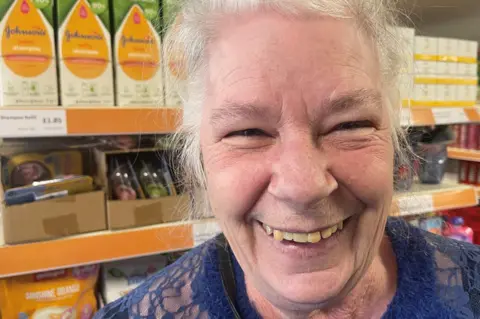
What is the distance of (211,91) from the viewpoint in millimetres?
614

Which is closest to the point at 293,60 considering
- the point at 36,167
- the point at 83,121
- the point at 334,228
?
the point at 334,228

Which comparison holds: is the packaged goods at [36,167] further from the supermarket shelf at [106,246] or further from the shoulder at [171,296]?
the shoulder at [171,296]

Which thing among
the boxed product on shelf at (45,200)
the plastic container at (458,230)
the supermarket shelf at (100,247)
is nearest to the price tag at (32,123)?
the boxed product on shelf at (45,200)

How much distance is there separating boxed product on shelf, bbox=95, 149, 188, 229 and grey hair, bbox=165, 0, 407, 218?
489 millimetres

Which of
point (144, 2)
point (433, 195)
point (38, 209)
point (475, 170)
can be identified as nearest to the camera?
point (38, 209)

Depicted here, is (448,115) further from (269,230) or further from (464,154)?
(269,230)

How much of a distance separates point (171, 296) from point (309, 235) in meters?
0.34

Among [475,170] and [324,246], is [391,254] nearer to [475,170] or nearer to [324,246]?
[324,246]

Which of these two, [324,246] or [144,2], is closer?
[324,246]

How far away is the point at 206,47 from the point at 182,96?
0.63ft

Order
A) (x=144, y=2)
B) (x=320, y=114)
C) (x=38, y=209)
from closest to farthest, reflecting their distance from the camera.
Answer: (x=320, y=114) < (x=38, y=209) < (x=144, y=2)

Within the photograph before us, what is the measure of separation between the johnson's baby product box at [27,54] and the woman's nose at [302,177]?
0.88 meters

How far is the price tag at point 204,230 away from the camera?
4.39ft

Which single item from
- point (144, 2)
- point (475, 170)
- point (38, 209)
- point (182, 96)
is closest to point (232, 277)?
point (182, 96)
